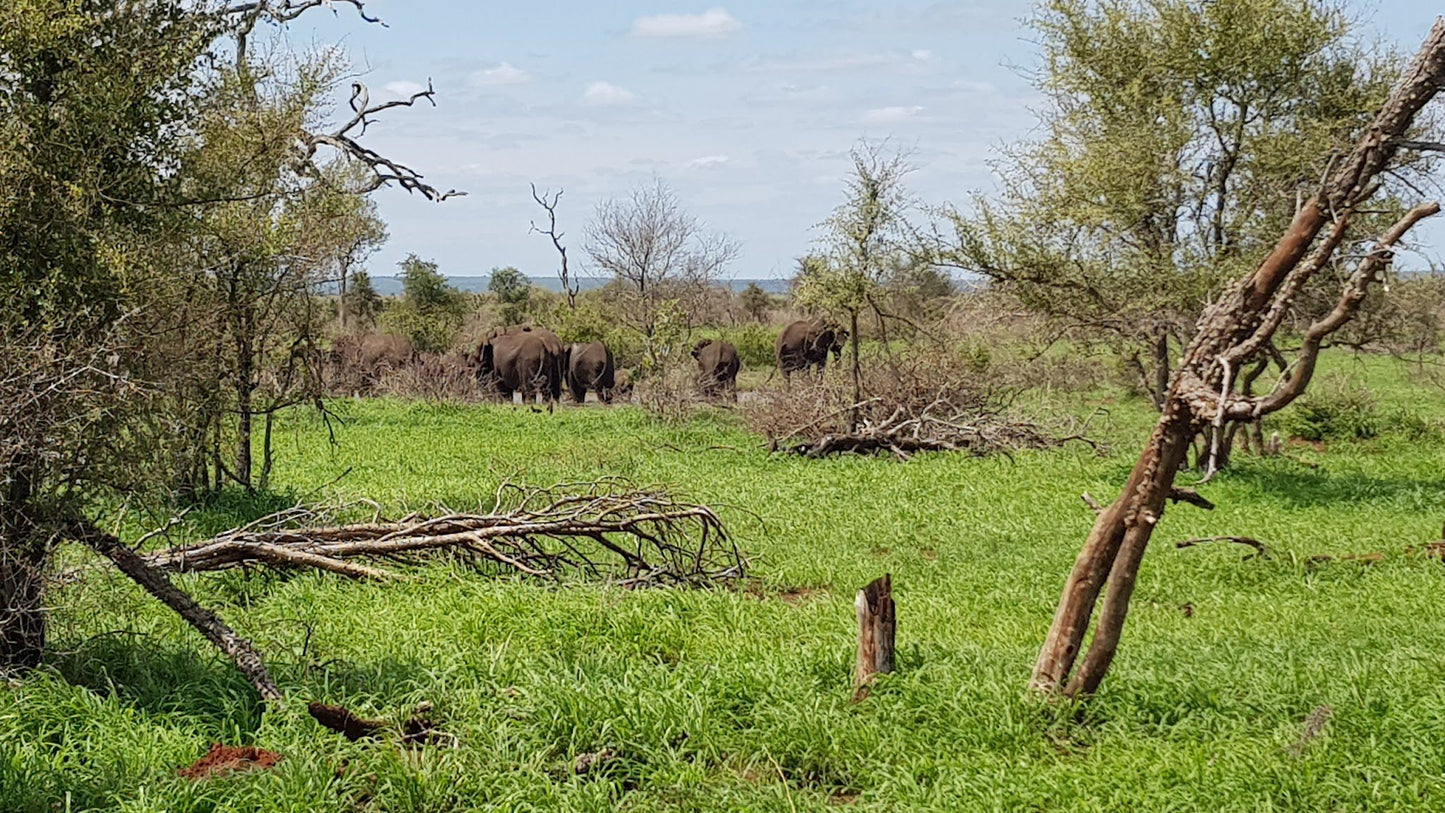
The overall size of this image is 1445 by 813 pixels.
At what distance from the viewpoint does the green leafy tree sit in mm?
44969

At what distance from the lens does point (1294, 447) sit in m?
18.1

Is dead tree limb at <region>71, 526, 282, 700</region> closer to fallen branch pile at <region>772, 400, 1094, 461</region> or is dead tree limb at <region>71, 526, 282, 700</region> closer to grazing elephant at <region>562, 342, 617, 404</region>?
fallen branch pile at <region>772, 400, 1094, 461</region>

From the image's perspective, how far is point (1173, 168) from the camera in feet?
46.3

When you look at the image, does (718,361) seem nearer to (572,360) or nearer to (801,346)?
(801,346)

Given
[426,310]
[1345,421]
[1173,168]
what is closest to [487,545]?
[1173,168]

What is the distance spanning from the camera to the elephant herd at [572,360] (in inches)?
1093

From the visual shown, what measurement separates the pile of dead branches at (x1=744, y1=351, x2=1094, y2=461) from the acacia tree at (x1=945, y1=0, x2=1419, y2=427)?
95.5 inches

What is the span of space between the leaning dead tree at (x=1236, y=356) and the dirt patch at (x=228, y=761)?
3454 millimetres

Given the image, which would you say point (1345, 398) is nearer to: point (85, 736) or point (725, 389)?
point (725, 389)

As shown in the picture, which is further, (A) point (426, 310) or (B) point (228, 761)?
(A) point (426, 310)

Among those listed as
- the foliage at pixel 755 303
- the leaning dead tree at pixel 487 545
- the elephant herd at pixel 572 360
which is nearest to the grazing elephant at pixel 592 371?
the elephant herd at pixel 572 360

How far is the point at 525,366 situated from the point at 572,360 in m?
1.44

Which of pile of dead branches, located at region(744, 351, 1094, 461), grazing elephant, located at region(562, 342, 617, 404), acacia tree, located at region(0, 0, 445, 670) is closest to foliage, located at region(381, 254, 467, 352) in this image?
grazing elephant, located at region(562, 342, 617, 404)

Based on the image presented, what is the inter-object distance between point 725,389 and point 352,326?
15.9m
